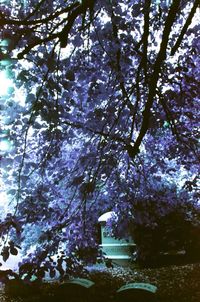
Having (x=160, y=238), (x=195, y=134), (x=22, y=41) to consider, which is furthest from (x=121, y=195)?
(x=160, y=238)

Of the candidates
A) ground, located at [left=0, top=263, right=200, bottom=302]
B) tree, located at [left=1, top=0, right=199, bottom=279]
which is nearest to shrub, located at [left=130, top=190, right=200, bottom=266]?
ground, located at [left=0, top=263, right=200, bottom=302]

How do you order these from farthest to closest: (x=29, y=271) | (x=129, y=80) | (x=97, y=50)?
1. (x=129, y=80)
2. (x=97, y=50)
3. (x=29, y=271)

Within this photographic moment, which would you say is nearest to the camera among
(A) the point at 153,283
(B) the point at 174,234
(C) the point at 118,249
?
(A) the point at 153,283

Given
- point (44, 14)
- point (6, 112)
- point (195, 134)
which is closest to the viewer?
point (6, 112)

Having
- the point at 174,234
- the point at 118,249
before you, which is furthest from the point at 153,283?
the point at 118,249

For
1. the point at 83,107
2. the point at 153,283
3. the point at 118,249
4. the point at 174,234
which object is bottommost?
the point at 153,283

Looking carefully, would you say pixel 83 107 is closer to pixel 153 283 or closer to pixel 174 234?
pixel 153 283

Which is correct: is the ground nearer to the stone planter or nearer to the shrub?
the shrub

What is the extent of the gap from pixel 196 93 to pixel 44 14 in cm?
504

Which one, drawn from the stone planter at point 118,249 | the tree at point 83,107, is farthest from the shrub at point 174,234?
the tree at point 83,107

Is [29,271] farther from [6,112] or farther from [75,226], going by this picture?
[75,226]

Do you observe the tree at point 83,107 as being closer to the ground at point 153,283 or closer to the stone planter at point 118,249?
the ground at point 153,283

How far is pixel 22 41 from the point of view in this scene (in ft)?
21.6

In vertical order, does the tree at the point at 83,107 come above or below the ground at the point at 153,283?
above
